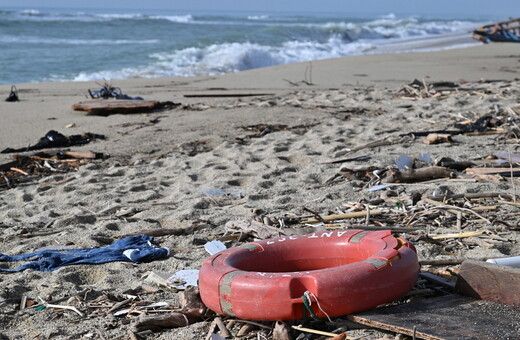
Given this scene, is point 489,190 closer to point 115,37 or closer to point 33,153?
point 33,153

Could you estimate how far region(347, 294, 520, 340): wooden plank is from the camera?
Result: 88.9 inches

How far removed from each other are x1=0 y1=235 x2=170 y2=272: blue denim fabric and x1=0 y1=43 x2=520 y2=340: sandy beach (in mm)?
66

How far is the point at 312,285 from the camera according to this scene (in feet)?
8.05

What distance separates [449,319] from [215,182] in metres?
3.04

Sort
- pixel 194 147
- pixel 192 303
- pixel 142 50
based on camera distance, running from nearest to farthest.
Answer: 1. pixel 192 303
2. pixel 194 147
3. pixel 142 50

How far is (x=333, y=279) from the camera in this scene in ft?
8.05

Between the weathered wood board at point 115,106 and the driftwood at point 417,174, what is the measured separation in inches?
179

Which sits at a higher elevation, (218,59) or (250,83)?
(218,59)

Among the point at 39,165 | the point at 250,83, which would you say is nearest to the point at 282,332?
the point at 39,165

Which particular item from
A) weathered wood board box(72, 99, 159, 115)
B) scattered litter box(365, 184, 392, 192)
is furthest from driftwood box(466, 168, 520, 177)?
weathered wood board box(72, 99, 159, 115)

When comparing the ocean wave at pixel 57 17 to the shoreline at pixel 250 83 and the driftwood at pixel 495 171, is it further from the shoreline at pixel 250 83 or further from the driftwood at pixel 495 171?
the driftwood at pixel 495 171

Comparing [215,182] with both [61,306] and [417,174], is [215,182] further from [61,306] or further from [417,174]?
[61,306]

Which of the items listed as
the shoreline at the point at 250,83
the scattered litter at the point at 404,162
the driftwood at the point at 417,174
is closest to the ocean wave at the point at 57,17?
the shoreline at the point at 250,83

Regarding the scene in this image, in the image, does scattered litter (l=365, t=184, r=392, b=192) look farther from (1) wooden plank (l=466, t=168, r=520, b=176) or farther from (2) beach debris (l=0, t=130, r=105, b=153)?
(2) beach debris (l=0, t=130, r=105, b=153)
